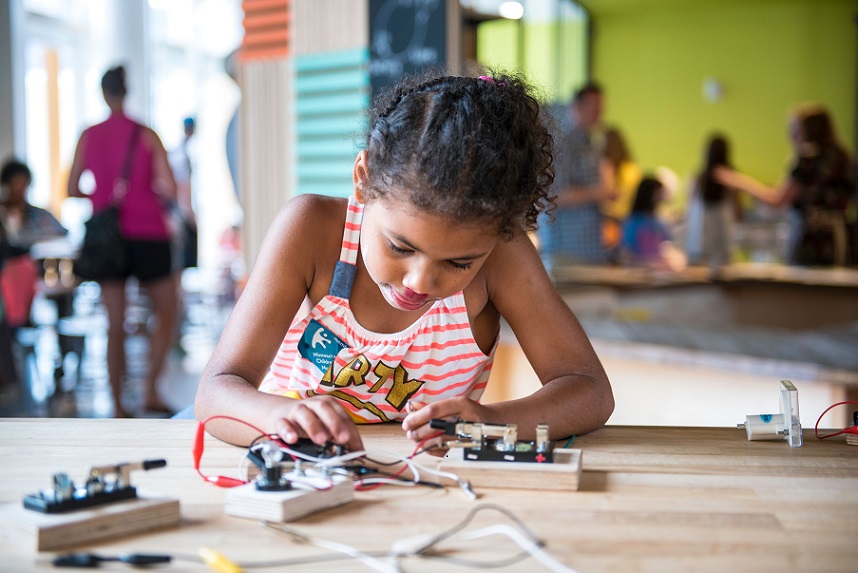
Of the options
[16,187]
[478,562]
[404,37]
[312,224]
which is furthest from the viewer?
[16,187]

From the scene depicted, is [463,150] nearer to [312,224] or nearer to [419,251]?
[419,251]

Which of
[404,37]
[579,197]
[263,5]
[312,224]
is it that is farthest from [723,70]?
[312,224]

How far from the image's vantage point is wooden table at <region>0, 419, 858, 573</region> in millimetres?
808

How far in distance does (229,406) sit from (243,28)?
350 cm

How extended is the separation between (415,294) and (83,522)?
567 mm

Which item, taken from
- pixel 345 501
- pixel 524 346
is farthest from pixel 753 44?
pixel 345 501

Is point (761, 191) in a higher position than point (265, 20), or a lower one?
lower

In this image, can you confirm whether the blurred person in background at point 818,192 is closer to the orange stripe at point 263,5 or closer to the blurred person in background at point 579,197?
the blurred person in background at point 579,197

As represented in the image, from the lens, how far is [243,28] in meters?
4.39

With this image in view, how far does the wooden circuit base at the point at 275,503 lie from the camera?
0.88m

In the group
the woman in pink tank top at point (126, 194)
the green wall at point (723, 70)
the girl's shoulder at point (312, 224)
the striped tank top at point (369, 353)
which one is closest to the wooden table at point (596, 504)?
the striped tank top at point (369, 353)

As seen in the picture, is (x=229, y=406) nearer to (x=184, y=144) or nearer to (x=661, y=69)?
(x=184, y=144)

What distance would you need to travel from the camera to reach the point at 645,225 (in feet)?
22.4

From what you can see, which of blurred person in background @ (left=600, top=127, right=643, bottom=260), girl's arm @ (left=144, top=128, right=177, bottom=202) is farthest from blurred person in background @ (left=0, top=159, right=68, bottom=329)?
blurred person in background @ (left=600, top=127, right=643, bottom=260)
